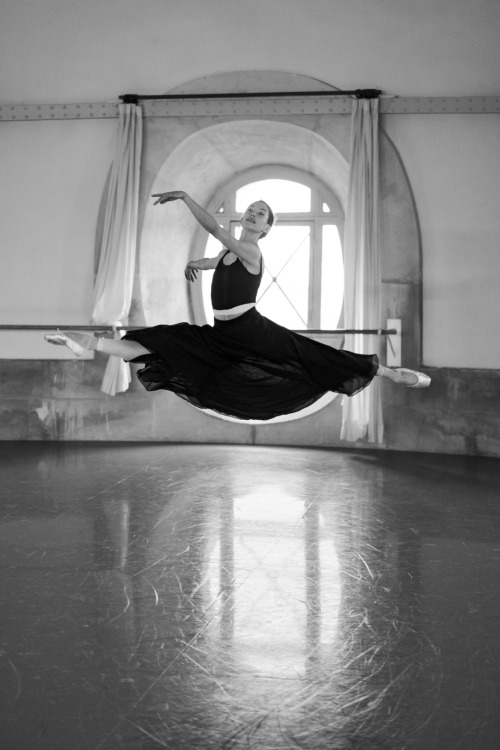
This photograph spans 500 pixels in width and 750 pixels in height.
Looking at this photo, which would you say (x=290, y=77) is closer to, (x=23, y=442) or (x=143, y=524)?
(x=23, y=442)

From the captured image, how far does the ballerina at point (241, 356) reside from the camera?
16.0ft

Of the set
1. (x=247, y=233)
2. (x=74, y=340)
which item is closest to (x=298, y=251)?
(x=247, y=233)

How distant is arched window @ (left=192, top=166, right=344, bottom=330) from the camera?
839 centimetres

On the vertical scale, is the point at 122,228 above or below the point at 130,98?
below

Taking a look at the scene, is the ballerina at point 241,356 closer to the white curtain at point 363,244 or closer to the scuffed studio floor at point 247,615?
the scuffed studio floor at point 247,615

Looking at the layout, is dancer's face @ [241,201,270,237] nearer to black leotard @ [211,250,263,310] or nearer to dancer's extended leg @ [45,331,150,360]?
black leotard @ [211,250,263,310]

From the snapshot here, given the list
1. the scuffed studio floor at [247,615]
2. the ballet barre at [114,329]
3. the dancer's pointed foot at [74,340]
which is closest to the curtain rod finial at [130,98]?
the ballet barre at [114,329]

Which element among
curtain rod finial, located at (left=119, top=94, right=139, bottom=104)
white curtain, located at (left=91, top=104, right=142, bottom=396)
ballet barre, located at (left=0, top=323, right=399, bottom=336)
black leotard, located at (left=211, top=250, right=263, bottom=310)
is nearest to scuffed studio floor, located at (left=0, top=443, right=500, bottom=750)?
black leotard, located at (left=211, top=250, right=263, bottom=310)

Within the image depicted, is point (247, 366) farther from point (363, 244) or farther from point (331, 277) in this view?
point (331, 277)

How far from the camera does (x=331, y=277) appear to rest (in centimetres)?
845

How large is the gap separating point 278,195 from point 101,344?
4.33 meters

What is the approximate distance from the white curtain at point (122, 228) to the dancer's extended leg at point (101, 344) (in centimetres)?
271

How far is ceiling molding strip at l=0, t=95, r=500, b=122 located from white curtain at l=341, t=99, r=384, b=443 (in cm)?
24

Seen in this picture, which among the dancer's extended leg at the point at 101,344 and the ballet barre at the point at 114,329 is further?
the ballet barre at the point at 114,329
